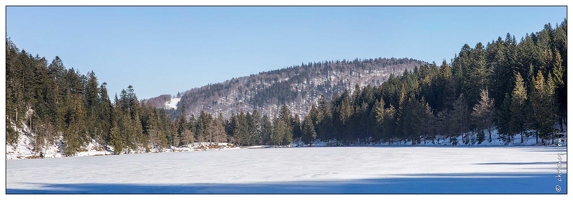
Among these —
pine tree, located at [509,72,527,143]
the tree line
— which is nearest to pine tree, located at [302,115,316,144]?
the tree line

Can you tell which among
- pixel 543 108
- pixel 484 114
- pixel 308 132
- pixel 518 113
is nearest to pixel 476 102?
pixel 484 114

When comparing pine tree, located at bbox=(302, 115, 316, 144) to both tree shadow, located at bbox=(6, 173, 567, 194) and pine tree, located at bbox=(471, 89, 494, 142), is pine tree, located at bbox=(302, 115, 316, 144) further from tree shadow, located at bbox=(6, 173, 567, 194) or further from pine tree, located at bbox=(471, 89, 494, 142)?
tree shadow, located at bbox=(6, 173, 567, 194)

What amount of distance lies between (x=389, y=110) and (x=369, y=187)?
112 meters

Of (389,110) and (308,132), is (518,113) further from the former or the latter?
(308,132)

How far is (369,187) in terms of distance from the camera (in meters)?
18.2

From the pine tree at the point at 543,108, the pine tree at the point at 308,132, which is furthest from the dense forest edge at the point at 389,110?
the pine tree at the point at 308,132

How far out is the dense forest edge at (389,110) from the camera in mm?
73125

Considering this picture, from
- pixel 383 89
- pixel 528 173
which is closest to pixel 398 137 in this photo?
pixel 383 89

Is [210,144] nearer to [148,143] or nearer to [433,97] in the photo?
[148,143]

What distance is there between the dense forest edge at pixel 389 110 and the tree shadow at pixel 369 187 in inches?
2026

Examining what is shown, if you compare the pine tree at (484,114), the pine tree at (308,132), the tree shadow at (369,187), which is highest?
the pine tree at (484,114)

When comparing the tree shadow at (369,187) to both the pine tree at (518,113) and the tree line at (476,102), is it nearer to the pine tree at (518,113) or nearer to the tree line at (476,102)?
the tree line at (476,102)

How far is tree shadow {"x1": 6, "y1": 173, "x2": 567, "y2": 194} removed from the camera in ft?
56.1
